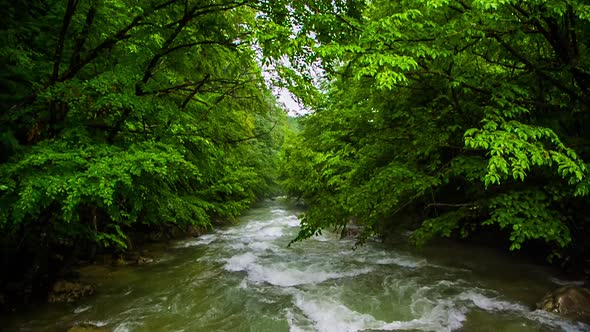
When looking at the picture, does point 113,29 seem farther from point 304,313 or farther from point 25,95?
point 304,313

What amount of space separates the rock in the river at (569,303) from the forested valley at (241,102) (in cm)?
132

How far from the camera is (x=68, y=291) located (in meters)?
7.77

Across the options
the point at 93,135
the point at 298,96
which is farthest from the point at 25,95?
the point at 298,96

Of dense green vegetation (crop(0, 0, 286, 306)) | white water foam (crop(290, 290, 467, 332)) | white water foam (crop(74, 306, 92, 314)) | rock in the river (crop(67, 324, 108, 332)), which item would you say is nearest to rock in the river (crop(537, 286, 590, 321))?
white water foam (crop(290, 290, 467, 332))

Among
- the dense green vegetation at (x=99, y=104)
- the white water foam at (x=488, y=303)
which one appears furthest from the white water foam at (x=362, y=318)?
the dense green vegetation at (x=99, y=104)

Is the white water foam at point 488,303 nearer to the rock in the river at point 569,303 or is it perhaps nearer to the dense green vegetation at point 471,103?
the rock in the river at point 569,303

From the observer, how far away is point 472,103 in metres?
6.45

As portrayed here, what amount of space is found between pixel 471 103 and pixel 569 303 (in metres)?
4.61

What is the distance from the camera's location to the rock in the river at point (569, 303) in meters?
6.55

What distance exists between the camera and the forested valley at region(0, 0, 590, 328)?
3965mm

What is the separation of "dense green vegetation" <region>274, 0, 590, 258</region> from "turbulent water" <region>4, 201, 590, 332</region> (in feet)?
5.72

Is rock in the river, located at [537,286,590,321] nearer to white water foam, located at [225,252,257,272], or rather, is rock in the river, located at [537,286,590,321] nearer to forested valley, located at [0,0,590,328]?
forested valley, located at [0,0,590,328]

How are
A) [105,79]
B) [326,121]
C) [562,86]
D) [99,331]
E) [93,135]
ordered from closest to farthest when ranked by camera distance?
[105,79] → [93,135] → [562,86] → [99,331] → [326,121]

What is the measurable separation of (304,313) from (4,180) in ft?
19.6
